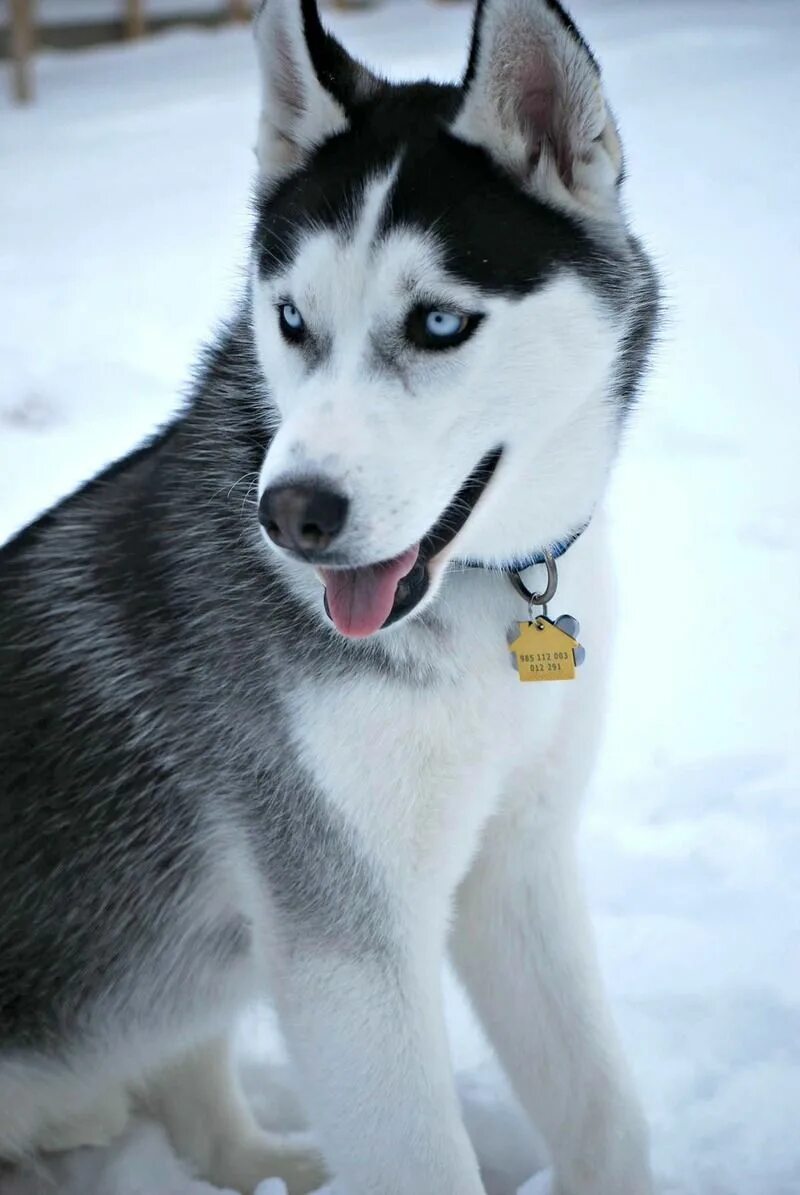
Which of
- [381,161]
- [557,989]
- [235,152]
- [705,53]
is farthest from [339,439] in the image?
[705,53]

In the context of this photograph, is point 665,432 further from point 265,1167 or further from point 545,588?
point 265,1167

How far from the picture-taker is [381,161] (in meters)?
1.55

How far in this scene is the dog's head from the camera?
1.43m

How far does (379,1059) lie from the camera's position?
5.38ft

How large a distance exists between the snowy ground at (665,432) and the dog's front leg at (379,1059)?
0.52 metres

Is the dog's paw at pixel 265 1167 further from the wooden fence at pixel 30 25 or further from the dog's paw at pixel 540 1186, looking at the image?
the wooden fence at pixel 30 25

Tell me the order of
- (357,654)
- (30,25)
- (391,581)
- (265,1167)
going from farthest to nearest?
1. (30,25)
2. (265,1167)
3. (357,654)
4. (391,581)

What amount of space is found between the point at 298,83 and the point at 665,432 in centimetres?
259

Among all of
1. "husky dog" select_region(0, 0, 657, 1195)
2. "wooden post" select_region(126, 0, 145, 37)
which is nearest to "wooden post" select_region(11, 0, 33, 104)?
"wooden post" select_region(126, 0, 145, 37)

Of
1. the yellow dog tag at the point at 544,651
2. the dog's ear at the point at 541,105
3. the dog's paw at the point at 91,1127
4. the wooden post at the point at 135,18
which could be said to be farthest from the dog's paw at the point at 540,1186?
the wooden post at the point at 135,18

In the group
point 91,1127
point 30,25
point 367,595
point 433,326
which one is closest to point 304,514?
point 367,595

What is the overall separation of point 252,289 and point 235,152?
511 cm

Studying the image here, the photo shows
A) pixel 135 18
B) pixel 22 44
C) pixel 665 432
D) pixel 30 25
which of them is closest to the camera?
pixel 665 432

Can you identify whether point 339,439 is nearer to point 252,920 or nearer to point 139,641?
point 139,641
